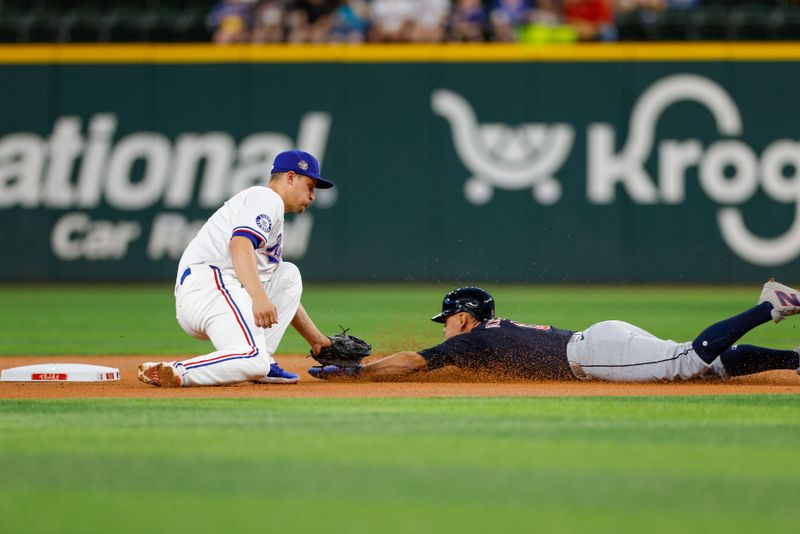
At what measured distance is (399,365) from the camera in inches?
283

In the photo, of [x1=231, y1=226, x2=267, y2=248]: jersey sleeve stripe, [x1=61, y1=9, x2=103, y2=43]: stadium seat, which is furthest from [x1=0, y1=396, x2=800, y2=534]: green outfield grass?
[x1=61, y1=9, x2=103, y2=43]: stadium seat

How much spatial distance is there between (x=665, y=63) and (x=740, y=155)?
1.66 m

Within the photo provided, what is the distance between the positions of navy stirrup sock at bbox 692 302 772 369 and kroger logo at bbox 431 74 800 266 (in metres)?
11.1

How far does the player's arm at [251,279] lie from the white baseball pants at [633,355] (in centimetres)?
185

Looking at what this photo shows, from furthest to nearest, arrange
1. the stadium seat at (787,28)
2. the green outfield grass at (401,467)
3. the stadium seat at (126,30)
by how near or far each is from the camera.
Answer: the stadium seat at (126,30), the stadium seat at (787,28), the green outfield grass at (401,467)

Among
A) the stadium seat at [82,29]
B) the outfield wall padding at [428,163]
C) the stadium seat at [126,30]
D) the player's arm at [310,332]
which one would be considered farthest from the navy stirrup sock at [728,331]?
the stadium seat at [82,29]

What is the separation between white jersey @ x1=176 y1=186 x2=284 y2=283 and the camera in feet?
23.1

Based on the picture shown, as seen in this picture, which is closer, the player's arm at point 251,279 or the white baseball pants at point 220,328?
the player's arm at point 251,279

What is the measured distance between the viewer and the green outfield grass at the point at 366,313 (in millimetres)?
10828

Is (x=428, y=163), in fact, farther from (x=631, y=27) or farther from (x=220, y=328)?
(x=220, y=328)

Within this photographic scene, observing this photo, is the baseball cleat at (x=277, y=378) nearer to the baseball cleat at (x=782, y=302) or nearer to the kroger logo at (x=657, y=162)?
the baseball cleat at (x=782, y=302)

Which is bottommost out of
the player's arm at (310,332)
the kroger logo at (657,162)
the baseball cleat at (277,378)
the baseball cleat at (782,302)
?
the baseball cleat at (277,378)

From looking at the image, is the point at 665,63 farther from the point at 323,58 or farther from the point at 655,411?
the point at 655,411

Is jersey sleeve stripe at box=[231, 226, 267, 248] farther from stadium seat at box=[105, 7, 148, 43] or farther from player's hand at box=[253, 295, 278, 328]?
stadium seat at box=[105, 7, 148, 43]
